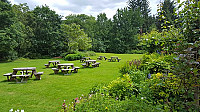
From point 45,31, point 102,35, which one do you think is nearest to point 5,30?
point 45,31

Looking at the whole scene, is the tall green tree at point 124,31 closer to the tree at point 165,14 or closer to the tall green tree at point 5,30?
the tall green tree at point 5,30

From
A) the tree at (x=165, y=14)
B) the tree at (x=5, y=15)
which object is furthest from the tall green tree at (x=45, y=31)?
the tree at (x=165, y=14)

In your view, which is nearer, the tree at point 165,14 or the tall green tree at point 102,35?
the tree at point 165,14

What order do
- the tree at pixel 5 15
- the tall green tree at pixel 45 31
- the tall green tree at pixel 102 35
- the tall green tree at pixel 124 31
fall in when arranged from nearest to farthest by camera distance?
the tree at pixel 5 15
the tall green tree at pixel 45 31
the tall green tree at pixel 102 35
the tall green tree at pixel 124 31

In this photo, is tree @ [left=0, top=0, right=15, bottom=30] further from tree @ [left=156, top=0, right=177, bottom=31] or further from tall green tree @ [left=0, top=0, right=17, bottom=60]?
tree @ [left=156, top=0, right=177, bottom=31]

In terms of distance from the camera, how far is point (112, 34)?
36.3 m

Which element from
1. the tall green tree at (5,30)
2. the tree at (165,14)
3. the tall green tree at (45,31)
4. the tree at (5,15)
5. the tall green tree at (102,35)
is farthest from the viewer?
the tall green tree at (102,35)

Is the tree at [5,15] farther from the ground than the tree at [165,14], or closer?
farther from the ground

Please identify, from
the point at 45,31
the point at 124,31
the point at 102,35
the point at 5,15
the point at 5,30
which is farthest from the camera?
the point at 102,35

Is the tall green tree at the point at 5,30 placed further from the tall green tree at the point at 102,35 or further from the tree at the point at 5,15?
the tall green tree at the point at 102,35

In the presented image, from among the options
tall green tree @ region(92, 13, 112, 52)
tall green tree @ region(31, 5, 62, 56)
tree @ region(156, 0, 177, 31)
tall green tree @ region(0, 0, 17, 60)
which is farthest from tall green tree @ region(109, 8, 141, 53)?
tree @ region(156, 0, 177, 31)

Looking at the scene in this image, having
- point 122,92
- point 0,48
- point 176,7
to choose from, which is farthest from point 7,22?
point 176,7

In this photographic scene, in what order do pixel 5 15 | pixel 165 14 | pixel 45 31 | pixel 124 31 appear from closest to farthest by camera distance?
pixel 165 14
pixel 5 15
pixel 45 31
pixel 124 31

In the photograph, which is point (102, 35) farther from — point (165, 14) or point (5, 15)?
point (165, 14)
